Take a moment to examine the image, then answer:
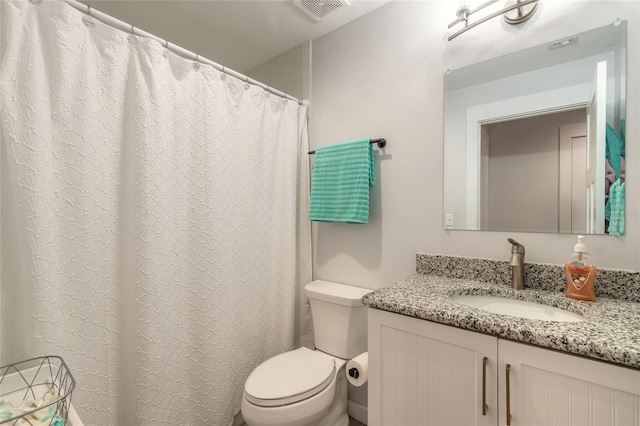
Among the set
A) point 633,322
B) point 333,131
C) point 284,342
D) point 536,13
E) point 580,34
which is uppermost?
point 536,13

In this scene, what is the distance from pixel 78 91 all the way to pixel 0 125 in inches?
9.5

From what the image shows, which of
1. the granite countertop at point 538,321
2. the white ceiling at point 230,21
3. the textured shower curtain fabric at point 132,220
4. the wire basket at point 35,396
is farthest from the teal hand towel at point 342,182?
the wire basket at point 35,396

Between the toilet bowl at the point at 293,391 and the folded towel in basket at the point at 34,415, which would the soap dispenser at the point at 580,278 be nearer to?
the toilet bowl at the point at 293,391

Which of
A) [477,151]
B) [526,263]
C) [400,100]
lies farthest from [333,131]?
[526,263]

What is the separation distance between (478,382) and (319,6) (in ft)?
5.98

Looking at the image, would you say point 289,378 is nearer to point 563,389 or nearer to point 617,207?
point 563,389

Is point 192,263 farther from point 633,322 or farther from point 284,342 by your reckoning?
point 633,322

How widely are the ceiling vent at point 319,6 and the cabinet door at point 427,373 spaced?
156cm

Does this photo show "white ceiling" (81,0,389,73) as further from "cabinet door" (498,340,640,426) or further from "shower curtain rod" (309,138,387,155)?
"cabinet door" (498,340,640,426)

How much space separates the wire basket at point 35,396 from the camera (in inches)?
22.0

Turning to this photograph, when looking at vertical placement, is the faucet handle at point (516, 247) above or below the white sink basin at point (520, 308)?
above

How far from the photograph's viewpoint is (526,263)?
114 cm

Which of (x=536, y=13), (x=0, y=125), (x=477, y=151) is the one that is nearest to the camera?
(x=0, y=125)

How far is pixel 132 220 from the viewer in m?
1.14
